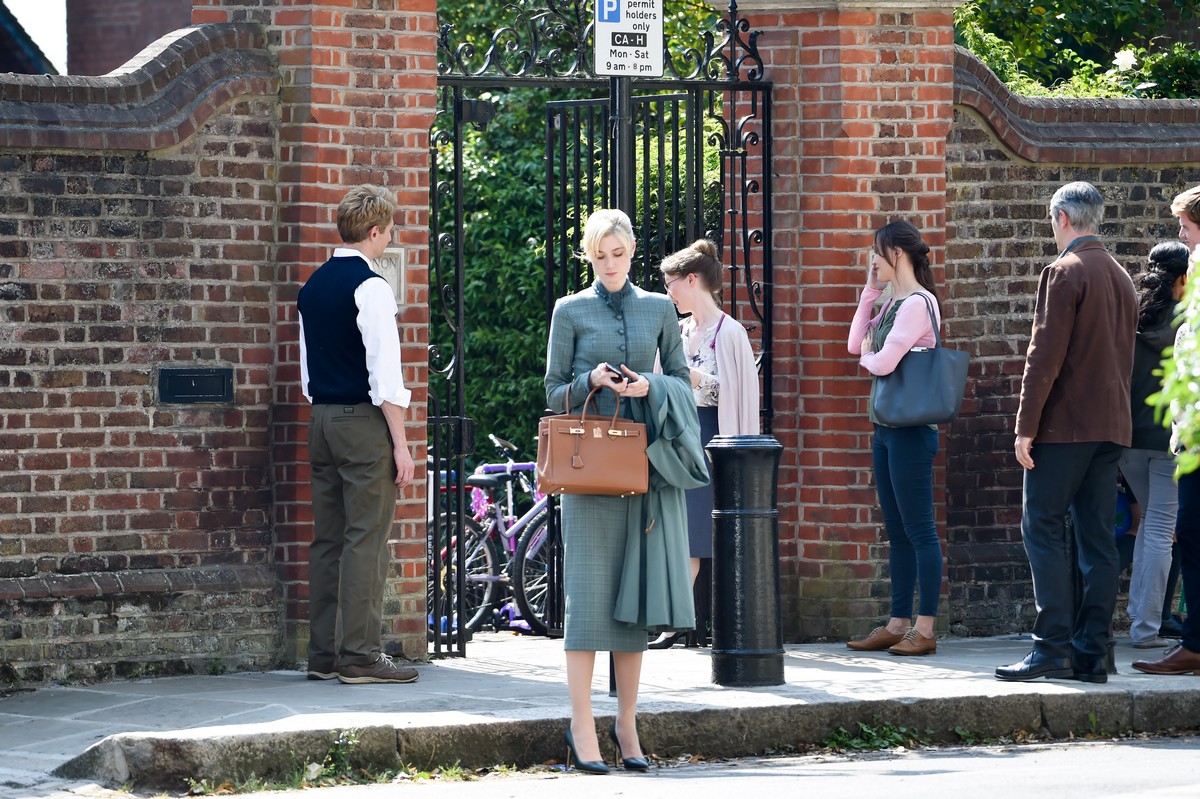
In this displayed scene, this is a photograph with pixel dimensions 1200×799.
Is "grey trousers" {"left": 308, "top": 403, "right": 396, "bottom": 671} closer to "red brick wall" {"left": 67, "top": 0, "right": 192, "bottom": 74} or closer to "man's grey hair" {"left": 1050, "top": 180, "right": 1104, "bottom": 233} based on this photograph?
"man's grey hair" {"left": 1050, "top": 180, "right": 1104, "bottom": 233}

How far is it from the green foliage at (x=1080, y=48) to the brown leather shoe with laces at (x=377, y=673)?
225 inches

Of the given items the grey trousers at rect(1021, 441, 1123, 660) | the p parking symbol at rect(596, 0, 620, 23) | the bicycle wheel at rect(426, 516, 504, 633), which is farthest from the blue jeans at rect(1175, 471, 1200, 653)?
the bicycle wheel at rect(426, 516, 504, 633)

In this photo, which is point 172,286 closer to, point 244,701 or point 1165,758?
point 244,701

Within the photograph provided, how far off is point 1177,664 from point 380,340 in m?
3.72

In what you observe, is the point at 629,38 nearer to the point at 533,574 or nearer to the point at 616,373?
the point at 616,373

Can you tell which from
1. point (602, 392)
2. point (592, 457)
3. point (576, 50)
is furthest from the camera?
point (576, 50)

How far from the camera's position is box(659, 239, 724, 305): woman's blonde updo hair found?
905 cm

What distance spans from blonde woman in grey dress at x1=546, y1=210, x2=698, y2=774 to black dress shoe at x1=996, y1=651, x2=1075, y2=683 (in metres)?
1.95

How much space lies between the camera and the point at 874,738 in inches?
301

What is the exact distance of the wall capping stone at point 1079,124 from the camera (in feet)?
32.8

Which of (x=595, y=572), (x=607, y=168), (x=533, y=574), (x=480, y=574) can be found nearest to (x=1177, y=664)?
(x=595, y=572)

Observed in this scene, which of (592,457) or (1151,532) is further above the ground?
(592,457)

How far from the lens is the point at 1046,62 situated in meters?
16.6

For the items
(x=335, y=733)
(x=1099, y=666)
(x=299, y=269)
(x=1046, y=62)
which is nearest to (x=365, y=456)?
(x=299, y=269)
